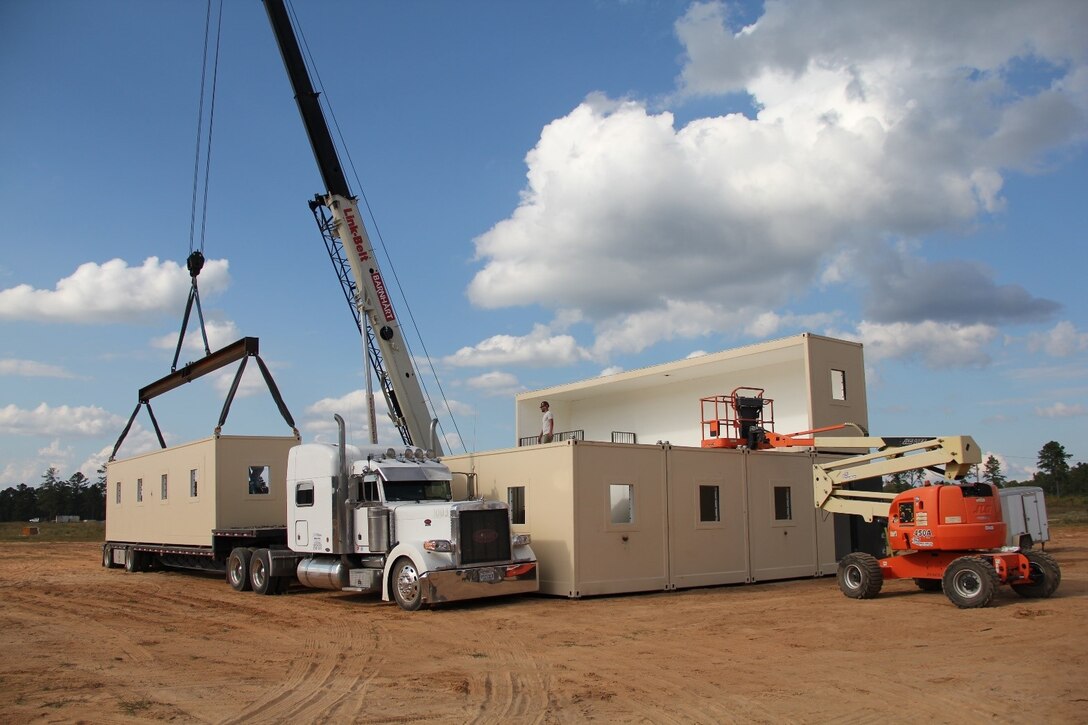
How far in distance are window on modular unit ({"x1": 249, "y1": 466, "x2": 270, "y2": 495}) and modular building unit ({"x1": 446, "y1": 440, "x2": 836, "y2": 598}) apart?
5.14 metres

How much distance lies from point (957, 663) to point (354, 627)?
27.6 feet

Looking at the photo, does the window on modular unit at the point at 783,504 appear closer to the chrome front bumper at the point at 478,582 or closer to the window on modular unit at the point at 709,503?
the window on modular unit at the point at 709,503

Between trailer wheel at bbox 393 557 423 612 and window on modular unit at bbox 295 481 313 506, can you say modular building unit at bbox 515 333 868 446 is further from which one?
trailer wheel at bbox 393 557 423 612

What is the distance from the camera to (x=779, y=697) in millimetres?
8641

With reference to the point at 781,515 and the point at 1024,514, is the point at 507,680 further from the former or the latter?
the point at 1024,514

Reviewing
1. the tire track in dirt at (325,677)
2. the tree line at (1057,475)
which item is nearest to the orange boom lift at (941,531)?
the tire track in dirt at (325,677)

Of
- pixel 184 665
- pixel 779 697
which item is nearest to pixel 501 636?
pixel 184 665

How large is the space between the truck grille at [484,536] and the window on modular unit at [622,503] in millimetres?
2515

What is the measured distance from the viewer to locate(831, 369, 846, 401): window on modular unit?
23.6 meters

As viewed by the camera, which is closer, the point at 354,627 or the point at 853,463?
the point at 354,627

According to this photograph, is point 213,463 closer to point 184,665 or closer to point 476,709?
point 184,665

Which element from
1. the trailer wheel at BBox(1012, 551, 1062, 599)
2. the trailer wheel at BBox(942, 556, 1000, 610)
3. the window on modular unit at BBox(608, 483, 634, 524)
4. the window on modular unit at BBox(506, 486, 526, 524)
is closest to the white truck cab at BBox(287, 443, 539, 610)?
the window on modular unit at BBox(506, 486, 526, 524)

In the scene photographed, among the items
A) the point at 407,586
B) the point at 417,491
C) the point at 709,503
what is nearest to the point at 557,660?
the point at 407,586

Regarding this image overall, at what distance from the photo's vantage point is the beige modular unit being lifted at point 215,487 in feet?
72.1
